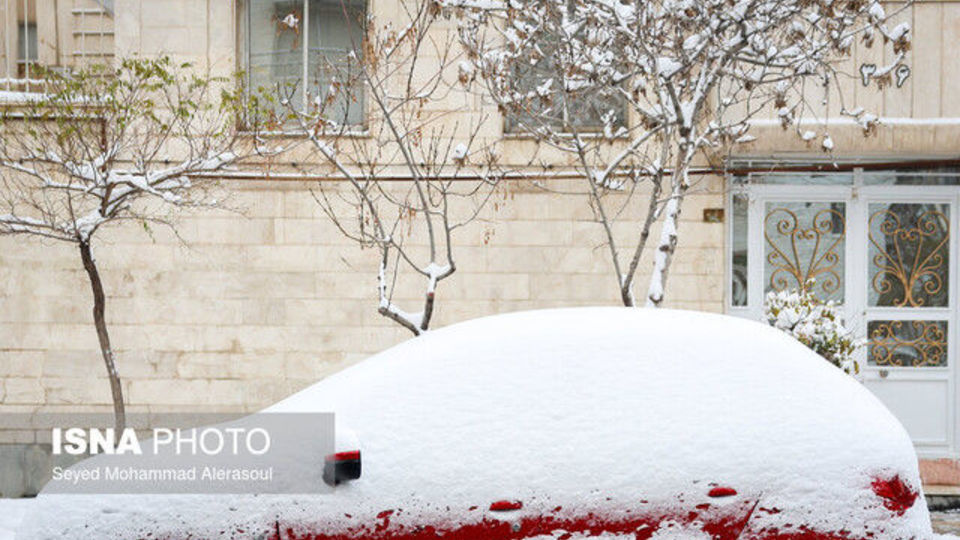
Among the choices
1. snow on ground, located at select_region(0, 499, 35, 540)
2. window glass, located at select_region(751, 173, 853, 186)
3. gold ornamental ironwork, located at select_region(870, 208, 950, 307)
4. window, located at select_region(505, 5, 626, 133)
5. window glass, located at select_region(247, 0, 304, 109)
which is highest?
window glass, located at select_region(247, 0, 304, 109)

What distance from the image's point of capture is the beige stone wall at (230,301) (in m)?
9.08

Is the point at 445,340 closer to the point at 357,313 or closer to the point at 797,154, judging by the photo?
the point at 357,313

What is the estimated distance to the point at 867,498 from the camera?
347cm

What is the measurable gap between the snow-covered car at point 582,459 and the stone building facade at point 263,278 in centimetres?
534

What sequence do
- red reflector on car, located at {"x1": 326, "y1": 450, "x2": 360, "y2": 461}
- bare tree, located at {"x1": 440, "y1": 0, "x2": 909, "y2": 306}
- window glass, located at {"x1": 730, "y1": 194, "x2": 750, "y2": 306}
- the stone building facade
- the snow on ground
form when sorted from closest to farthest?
1. red reflector on car, located at {"x1": 326, "y1": 450, "x2": 360, "y2": 461}
2. bare tree, located at {"x1": 440, "y1": 0, "x2": 909, "y2": 306}
3. the snow on ground
4. the stone building facade
5. window glass, located at {"x1": 730, "y1": 194, "x2": 750, "y2": 306}

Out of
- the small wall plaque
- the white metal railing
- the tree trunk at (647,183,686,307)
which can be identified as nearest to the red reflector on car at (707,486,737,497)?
the tree trunk at (647,183,686,307)

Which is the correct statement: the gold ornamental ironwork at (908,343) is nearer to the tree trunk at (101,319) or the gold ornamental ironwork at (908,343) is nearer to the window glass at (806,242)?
the window glass at (806,242)

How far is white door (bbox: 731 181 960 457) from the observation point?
9266 millimetres

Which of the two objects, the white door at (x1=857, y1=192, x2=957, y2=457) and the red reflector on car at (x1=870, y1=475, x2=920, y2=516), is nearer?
the red reflector on car at (x1=870, y1=475, x2=920, y2=516)

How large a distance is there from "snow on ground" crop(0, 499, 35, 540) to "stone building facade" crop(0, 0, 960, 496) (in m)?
0.68

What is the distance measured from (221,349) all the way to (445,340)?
5842mm

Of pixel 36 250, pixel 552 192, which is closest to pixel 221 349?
pixel 36 250

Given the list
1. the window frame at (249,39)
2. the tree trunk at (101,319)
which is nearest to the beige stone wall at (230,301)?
the window frame at (249,39)
